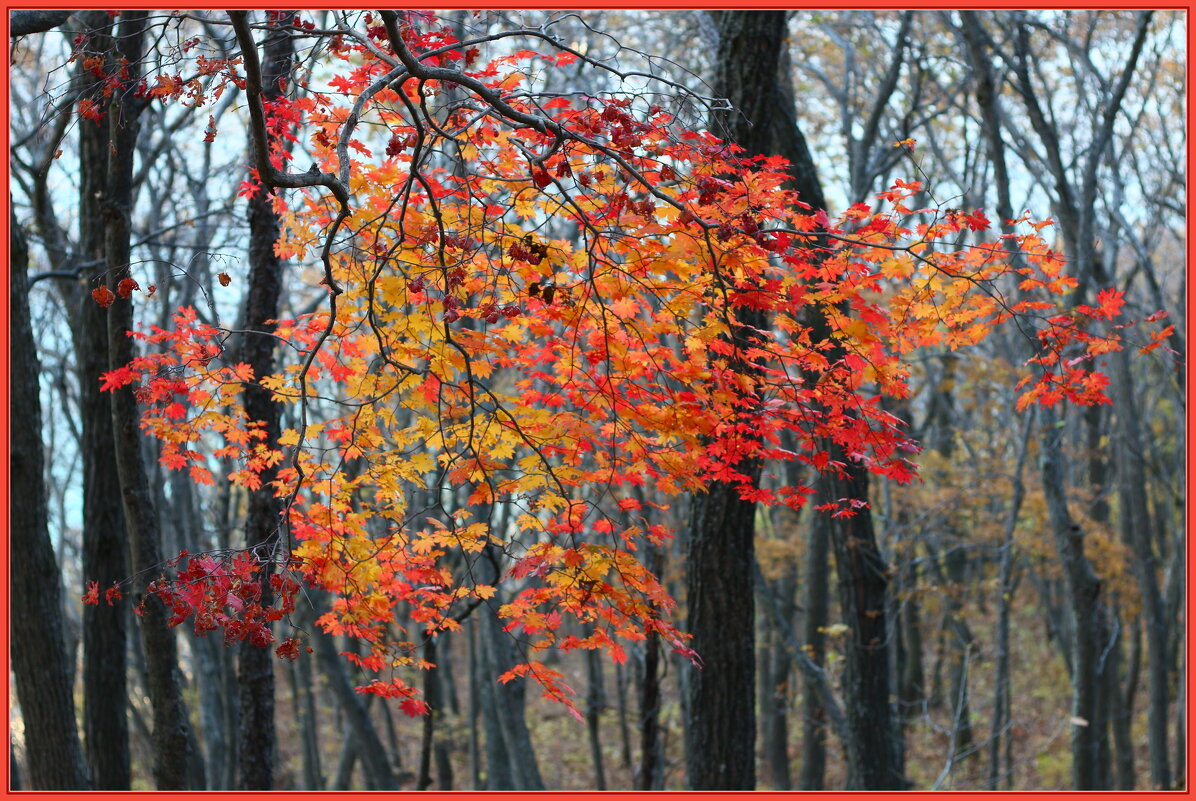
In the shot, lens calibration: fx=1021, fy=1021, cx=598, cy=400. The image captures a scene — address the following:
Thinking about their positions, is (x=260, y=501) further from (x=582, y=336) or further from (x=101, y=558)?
(x=582, y=336)

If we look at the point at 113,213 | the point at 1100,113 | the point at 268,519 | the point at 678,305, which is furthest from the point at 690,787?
the point at 1100,113

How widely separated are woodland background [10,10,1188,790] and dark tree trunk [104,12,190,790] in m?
0.12

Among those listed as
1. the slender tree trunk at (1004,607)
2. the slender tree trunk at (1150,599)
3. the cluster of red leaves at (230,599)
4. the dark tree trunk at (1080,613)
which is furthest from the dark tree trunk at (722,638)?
the slender tree trunk at (1150,599)

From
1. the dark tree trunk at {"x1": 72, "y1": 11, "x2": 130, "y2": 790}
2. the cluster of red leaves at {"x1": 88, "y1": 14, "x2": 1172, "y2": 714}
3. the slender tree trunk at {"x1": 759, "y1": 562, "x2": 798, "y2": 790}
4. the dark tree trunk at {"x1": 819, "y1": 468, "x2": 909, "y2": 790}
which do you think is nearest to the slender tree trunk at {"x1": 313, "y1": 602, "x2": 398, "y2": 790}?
the dark tree trunk at {"x1": 72, "y1": 11, "x2": 130, "y2": 790}

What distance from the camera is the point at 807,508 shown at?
15.8m

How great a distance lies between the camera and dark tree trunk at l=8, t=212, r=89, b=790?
6547 mm

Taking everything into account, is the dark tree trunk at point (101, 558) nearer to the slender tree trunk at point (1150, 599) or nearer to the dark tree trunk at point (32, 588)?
the dark tree trunk at point (32, 588)

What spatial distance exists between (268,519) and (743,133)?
13.0ft

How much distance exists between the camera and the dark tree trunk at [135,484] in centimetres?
600

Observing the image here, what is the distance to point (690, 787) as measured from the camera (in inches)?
273

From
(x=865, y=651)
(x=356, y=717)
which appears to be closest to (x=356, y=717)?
(x=356, y=717)

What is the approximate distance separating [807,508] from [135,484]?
37.1 feet

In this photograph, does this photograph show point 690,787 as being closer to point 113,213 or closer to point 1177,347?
point 113,213

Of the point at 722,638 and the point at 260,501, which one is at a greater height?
the point at 260,501
